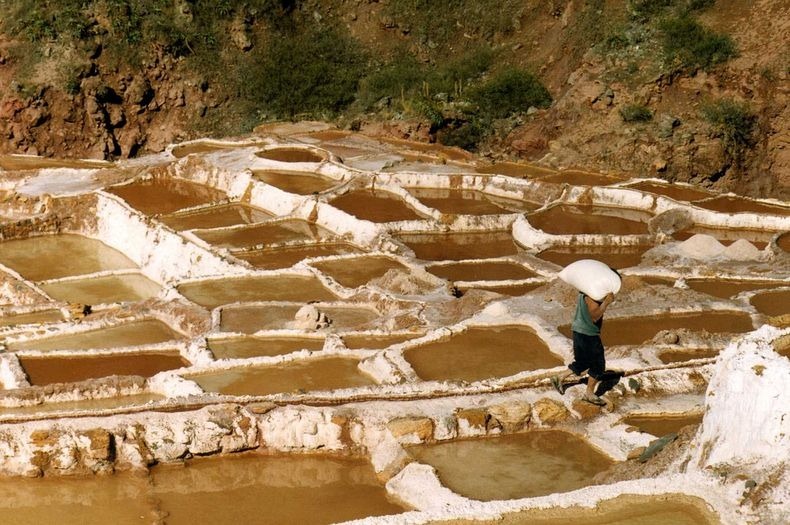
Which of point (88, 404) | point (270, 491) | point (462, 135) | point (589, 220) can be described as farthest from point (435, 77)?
point (270, 491)

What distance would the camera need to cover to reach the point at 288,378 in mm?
8625

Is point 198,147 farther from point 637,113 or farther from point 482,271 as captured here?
point 482,271

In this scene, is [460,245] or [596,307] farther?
[460,245]

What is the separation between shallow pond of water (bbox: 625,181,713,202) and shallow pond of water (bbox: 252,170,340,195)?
582 cm

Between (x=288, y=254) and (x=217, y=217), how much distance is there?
9.98ft

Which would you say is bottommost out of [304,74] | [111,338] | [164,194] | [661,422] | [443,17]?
[111,338]

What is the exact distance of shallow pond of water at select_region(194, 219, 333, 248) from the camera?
591 inches

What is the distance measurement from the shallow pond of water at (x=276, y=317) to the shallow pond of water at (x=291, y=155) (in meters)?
8.38

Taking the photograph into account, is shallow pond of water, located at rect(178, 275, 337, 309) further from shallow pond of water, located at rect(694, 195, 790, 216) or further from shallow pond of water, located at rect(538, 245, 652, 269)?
shallow pond of water, located at rect(694, 195, 790, 216)

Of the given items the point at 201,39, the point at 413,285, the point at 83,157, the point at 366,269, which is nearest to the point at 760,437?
the point at 413,285

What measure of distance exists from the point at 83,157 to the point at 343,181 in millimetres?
9623

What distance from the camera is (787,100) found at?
731 inches

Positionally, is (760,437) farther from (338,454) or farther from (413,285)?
(413,285)

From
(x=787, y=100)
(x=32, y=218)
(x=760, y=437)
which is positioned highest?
(x=787, y=100)
